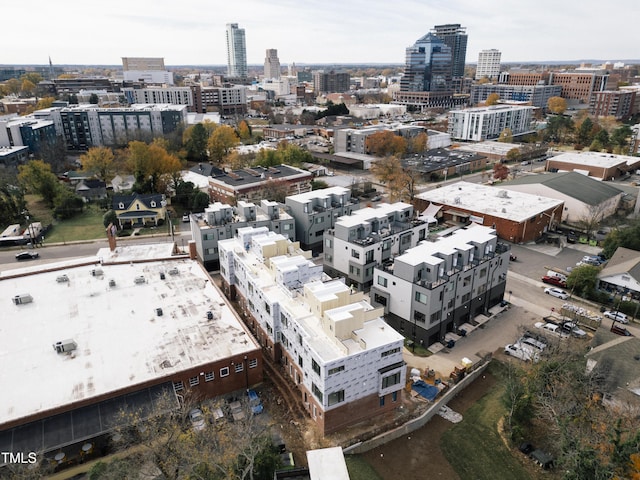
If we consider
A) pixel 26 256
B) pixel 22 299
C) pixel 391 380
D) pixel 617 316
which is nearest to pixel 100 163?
pixel 26 256

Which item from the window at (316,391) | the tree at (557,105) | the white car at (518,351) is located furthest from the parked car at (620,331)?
the tree at (557,105)

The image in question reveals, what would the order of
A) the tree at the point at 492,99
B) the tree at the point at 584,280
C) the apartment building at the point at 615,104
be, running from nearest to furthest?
the tree at the point at 584,280, the apartment building at the point at 615,104, the tree at the point at 492,99

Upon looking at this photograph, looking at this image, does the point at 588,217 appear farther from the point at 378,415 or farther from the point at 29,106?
the point at 29,106

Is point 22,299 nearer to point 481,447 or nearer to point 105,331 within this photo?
point 105,331

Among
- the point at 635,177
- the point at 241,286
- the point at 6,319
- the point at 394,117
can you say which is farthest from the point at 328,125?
the point at 6,319

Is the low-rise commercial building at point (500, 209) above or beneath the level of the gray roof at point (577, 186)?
beneath

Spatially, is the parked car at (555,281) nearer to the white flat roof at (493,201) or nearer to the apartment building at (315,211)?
the white flat roof at (493,201)
